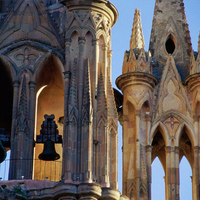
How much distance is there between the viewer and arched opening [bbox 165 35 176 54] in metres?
60.9

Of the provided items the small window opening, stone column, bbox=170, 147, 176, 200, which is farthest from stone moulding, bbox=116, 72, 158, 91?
stone column, bbox=170, 147, 176, 200

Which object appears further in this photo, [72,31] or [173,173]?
[173,173]

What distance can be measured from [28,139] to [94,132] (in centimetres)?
265

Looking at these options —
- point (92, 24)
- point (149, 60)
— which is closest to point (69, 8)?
point (92, 24)

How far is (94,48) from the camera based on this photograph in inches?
Answer: 2180

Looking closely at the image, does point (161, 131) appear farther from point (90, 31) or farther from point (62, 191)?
point (62, 191)

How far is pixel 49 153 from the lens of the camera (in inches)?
Result: 2159

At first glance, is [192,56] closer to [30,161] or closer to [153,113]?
[153,113]

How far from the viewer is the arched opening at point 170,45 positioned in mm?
60875

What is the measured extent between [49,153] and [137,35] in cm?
812

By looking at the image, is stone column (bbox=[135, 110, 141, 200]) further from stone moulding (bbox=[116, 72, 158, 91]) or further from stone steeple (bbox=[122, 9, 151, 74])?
stone steeple (bbox=[122, 9, 151, 74])

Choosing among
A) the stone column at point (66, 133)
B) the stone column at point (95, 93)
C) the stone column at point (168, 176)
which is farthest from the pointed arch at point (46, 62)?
the stone column at point (168, 176)

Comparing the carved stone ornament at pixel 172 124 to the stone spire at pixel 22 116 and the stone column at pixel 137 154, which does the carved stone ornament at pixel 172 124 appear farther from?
the stone spire at pixel 22 116

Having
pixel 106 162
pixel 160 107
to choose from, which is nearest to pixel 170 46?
pixel 160 107
